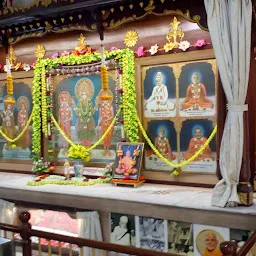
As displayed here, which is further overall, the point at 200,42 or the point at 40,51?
the point at 40,51

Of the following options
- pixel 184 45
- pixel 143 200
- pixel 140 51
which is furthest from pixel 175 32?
pixel 143 200

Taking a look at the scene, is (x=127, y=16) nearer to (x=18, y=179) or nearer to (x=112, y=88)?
(x=112, y=88)

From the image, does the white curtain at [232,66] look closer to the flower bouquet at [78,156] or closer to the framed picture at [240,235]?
the framed picture at [240,235]

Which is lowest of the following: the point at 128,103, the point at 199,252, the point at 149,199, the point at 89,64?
the point at 199,252

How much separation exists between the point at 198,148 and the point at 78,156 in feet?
6.19

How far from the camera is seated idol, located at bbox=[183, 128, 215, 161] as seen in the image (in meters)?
5.62

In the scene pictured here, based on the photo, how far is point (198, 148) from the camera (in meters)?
5.69

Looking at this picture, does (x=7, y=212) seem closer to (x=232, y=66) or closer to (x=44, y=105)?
(x=44, y=105)

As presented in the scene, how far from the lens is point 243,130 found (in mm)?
4543

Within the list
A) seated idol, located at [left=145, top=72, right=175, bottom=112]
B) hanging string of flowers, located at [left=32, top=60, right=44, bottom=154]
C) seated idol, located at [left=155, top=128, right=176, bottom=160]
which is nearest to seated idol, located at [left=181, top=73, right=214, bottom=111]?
seated idol, located at [left=145, top=72, right=175, bottom=112]

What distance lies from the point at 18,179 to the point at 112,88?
86.9 inches

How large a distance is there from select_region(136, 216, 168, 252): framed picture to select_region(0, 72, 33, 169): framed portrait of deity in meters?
3.05

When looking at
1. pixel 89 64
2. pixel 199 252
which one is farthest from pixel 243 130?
pixel 89 64

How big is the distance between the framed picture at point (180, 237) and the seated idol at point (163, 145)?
1.31 metres
